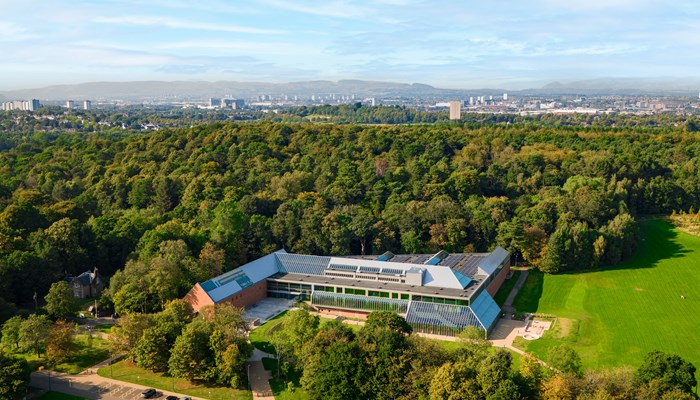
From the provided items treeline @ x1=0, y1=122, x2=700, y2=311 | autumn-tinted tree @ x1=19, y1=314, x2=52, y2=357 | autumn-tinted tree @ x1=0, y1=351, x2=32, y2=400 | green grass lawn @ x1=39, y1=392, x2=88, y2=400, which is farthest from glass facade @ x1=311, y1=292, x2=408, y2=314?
autumn-tinted tree @ x1=0, y1=351, x2=32, y2=400

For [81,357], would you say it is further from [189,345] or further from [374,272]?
[374,272]

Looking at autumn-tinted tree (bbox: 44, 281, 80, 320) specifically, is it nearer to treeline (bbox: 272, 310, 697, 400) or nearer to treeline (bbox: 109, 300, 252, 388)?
treeline (bbox: 109, 300, 252, 388)

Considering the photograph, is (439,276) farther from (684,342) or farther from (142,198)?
(142,198)

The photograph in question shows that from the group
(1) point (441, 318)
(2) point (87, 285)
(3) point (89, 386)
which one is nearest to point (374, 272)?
(1) point (441, 318)

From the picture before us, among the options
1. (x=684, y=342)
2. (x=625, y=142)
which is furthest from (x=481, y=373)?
(x=625, y=142)

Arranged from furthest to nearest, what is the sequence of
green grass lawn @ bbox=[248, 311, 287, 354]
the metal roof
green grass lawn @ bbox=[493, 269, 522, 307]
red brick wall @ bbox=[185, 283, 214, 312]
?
green grass lawn @ bbox=[493, 269, 522, 307] → the metal roof → red brick wall @ bbox=[185, 283, 214, 312] → green grass lawn @ bbox=[248, 311, 287, 354]

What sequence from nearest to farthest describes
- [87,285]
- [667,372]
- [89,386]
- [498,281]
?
[667,372], [89,386], [87,285], [498,281]
